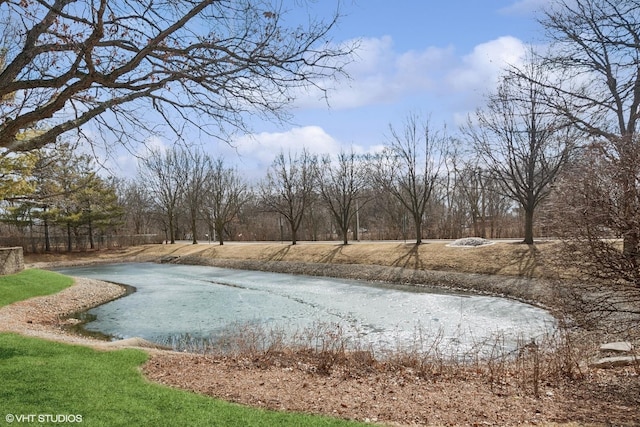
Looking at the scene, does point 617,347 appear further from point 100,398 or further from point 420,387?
point 100,398

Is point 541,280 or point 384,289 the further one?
point 384,289

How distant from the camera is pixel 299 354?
845 centimetres

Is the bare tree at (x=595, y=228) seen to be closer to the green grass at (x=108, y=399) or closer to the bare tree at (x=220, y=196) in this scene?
the green grass at (x=108, y=399)

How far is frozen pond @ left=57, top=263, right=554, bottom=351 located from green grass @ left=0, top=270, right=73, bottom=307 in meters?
2.72

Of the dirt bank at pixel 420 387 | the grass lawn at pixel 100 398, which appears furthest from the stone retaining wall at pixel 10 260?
the grass lawn at pixel 100 398

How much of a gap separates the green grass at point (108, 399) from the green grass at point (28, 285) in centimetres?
1087

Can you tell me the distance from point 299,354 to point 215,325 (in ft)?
18.5

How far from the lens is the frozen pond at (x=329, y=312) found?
464 inches

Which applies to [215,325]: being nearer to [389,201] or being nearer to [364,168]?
[364,168]

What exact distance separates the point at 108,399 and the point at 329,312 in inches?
406

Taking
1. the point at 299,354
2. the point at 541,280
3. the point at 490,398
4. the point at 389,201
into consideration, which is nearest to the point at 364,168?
the point at 389,201

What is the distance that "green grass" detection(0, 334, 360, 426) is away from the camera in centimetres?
462

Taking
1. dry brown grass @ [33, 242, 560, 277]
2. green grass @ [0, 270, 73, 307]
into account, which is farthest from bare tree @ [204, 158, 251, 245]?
green grass @ [0, 270, 73, 307]

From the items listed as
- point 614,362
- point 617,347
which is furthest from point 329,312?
point 614,362
